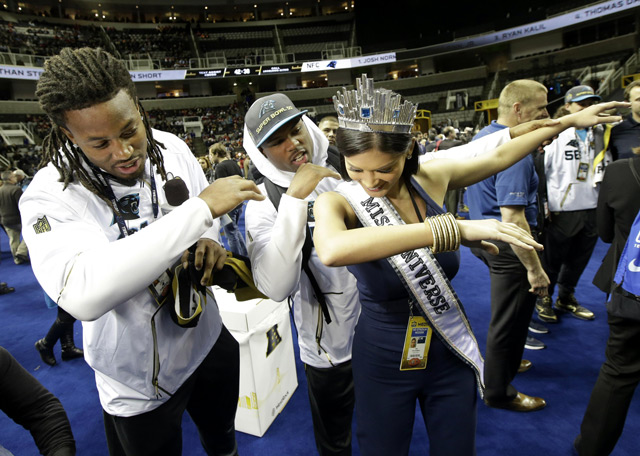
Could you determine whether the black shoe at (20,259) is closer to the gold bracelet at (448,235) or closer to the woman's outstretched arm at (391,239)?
the woman's outstretched arm at (391,239)

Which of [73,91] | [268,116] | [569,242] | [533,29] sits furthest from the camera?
[533,29]

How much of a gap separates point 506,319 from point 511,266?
333 mm

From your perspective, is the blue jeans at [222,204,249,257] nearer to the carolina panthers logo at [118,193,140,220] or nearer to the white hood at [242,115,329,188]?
the white hood at [242,115,329,188]

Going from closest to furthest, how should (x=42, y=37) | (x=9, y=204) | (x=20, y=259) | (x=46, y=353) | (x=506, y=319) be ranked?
(x=506, y=319) < (x=46, y=353) < (x=9, y=204) < (x=20, y=259) < (x=42, y=37)

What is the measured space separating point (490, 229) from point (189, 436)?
7.83ft

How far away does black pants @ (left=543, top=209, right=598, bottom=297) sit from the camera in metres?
3.00

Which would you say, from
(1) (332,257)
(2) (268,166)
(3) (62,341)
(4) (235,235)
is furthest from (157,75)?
(1) (332,257)

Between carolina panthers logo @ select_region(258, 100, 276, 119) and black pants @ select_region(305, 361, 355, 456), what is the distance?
3.63 feet

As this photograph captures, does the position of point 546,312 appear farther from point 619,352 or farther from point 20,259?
point 20,259

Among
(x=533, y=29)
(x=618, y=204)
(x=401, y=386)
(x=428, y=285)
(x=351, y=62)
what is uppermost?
(x=533, y=29)

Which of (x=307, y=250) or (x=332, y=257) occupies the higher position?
(x=332, y=257)

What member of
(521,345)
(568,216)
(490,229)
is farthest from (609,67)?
(490,229)

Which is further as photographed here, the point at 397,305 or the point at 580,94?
the point at 580,94

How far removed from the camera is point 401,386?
3.96 ft
